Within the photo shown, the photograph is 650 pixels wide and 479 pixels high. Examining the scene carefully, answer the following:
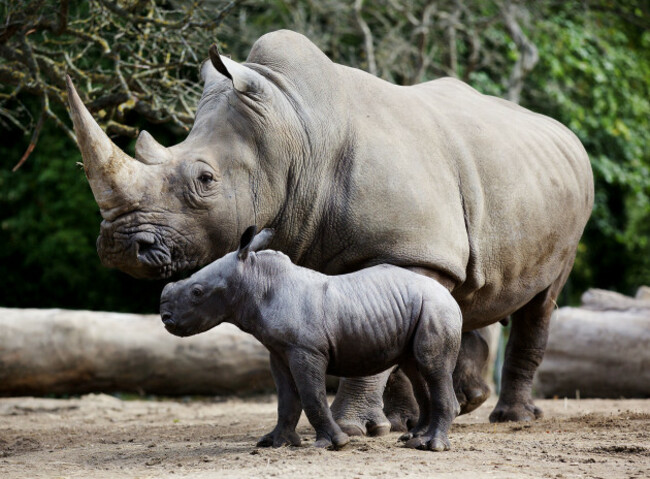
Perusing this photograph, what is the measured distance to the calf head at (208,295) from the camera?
4.79m

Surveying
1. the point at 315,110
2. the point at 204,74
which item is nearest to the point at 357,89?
the point at 315,110

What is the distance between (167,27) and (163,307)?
3016mm

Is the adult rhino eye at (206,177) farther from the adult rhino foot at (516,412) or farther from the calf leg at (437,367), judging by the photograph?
the adult rhino foot at (516,412)

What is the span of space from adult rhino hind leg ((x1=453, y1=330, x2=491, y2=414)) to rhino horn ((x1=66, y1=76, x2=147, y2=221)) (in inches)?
106

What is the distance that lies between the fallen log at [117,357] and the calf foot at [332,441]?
4.83 m

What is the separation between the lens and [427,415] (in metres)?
5.05

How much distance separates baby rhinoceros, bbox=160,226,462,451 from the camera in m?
4.71

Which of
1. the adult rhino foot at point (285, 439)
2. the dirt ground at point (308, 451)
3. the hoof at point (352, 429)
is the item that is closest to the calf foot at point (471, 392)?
the dirt ground at point (308, 451)

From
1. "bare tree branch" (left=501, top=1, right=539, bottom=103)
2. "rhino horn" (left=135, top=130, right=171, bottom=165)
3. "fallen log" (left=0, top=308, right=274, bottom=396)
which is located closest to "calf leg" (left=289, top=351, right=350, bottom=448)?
→ "rhino horn" (left=135, top=130, right=171, bottom=165)

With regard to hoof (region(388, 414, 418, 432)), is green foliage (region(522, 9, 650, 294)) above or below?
above

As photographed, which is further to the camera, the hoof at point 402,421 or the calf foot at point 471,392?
the calf foot at point 471,392

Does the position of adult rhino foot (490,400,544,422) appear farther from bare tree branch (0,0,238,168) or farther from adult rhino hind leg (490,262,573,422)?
bare tree branch (0,0,238,168)

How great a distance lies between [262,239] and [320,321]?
55 centimetres

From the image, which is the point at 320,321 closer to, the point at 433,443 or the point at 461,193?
the point at 433,443
